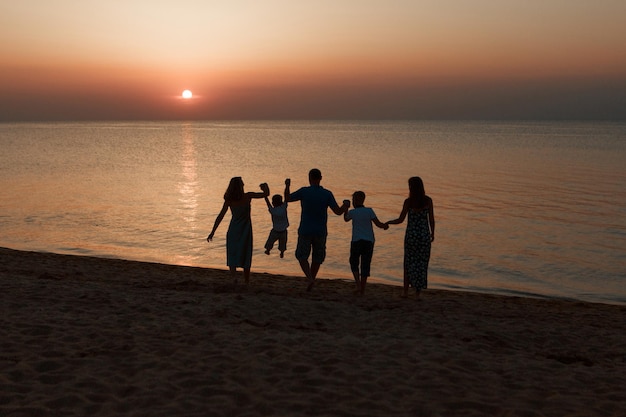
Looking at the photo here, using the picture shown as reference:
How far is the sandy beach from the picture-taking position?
5.59 meters

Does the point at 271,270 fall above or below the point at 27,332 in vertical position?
below

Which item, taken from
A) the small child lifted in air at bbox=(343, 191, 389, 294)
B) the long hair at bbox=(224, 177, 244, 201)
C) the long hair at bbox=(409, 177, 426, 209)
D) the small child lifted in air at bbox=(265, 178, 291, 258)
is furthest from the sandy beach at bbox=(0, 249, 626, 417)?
the long hair at bbox=(409, 177, 426, 209)

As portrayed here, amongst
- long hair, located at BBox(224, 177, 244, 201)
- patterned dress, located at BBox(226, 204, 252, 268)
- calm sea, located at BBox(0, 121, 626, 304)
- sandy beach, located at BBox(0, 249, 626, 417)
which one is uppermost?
long hair, located at BBox(224, 177, 244, 201)

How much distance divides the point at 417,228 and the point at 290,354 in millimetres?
3760

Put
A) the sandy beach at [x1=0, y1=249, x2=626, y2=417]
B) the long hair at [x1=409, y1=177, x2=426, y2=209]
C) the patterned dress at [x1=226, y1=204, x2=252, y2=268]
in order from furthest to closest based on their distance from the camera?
the patterned dress at [x1=226, y1=204, x2=252, y2=268]
the long hair at [x1=409, y1=177, x2=426, y2=209]
the sandy beach at [x1=0, y1=249, x2=626, y2=417]

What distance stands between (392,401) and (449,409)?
1.71 ft

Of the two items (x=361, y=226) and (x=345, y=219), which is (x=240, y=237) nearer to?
(x=345, y=219)

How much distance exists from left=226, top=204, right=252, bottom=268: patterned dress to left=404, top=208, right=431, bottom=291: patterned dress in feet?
9.03

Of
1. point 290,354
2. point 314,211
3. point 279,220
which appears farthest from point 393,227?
point 290,354

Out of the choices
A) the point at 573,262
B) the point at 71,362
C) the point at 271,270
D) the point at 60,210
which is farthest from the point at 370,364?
the point at 60,210

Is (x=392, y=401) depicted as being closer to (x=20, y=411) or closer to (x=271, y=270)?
(x=20, y=411)

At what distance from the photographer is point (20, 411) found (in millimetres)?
5203

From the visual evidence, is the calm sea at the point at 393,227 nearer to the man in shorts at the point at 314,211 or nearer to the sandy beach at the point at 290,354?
the sandy beach at the point at 290,354

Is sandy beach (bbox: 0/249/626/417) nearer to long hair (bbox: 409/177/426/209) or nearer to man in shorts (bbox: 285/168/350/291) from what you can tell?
man in shorts (bbox: 285/168/350/291)
